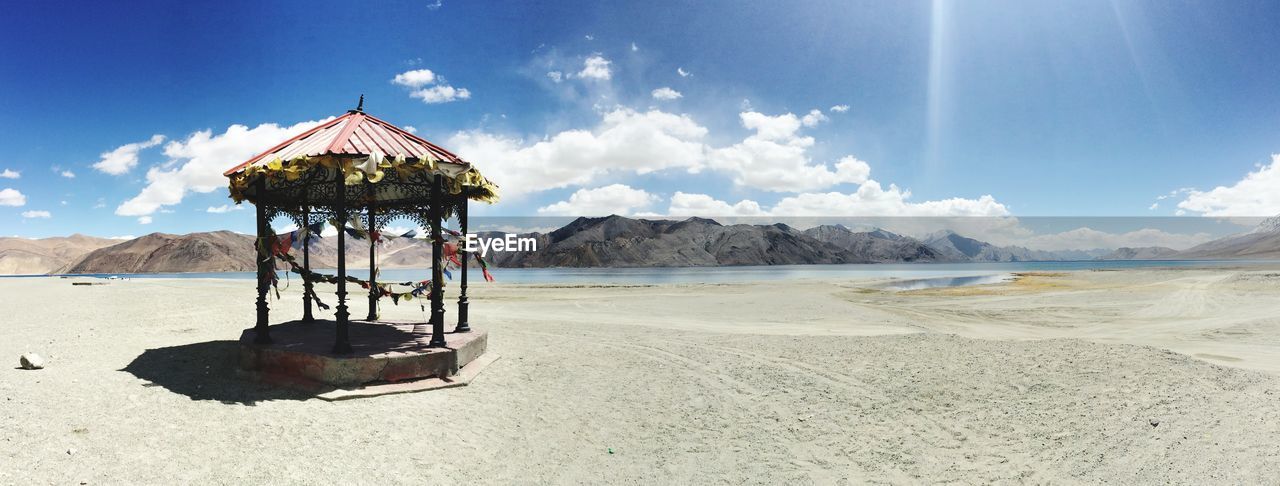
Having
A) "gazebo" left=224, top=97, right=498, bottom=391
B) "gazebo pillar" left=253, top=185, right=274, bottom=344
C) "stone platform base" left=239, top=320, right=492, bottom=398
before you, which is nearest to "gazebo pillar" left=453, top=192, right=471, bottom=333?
"gazebo" left=224, top=97, right=498, bottom=391

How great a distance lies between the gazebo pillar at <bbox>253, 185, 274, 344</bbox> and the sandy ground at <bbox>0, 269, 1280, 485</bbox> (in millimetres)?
673

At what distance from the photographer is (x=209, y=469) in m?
4.72

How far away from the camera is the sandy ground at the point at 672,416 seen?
514cm

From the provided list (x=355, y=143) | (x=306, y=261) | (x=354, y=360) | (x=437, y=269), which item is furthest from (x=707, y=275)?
(x=354, y=360)

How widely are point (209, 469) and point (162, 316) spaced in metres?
12.5

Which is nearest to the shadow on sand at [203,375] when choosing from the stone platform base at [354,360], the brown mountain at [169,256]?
the stone platform base at [354,360]

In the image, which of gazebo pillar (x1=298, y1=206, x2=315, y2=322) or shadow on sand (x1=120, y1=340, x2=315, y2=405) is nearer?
shadow on sand (x1=120, y1=340, x2=315, y2=405)

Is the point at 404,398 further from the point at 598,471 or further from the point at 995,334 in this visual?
the point at 995,334

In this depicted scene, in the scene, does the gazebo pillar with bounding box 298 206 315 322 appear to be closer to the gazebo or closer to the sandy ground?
the gazebo

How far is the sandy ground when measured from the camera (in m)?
5.14

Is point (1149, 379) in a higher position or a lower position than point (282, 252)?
lower

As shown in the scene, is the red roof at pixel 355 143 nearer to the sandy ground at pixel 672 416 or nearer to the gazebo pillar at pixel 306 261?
the gazebo pillar at pixel 306 261

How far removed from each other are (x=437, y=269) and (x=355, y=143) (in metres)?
2.22

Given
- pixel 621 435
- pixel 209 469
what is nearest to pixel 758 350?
pixel 621 435
